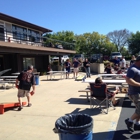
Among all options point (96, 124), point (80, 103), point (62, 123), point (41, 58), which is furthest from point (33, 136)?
point (41, 58)

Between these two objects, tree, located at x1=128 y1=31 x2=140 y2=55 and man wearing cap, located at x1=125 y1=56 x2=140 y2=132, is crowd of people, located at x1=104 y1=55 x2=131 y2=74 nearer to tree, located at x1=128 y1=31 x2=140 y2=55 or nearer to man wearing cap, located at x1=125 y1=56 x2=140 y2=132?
man wearing cap, located at x1=125 y1=56 x2=140 y2=132

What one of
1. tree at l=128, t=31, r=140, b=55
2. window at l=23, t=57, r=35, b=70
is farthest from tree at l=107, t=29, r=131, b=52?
window at l=23, t=57, r=35, b=70

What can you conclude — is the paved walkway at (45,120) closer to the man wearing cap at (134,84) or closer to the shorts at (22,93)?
the shorts at (22,93)

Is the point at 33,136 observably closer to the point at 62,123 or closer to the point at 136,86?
the point at 62,123

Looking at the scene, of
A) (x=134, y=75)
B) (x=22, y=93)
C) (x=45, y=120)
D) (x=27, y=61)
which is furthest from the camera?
(x=27, y=61)

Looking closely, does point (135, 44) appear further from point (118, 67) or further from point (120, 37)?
point (118, 67)

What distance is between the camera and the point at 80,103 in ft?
24.0

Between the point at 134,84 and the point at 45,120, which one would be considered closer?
the point at 134,84

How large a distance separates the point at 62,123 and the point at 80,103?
392 centimetres

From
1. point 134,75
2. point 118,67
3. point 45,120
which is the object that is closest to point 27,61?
point 118,67

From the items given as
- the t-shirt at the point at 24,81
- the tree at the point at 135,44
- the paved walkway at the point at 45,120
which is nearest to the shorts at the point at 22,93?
the t-shirt at the point at 24,81

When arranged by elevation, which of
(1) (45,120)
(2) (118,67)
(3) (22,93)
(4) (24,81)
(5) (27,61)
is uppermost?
(5) (27,61)

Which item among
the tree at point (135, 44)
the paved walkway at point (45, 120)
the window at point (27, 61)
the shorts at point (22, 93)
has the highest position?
the tree at point (135, 44)

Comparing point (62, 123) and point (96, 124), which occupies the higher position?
point (62, 123)
